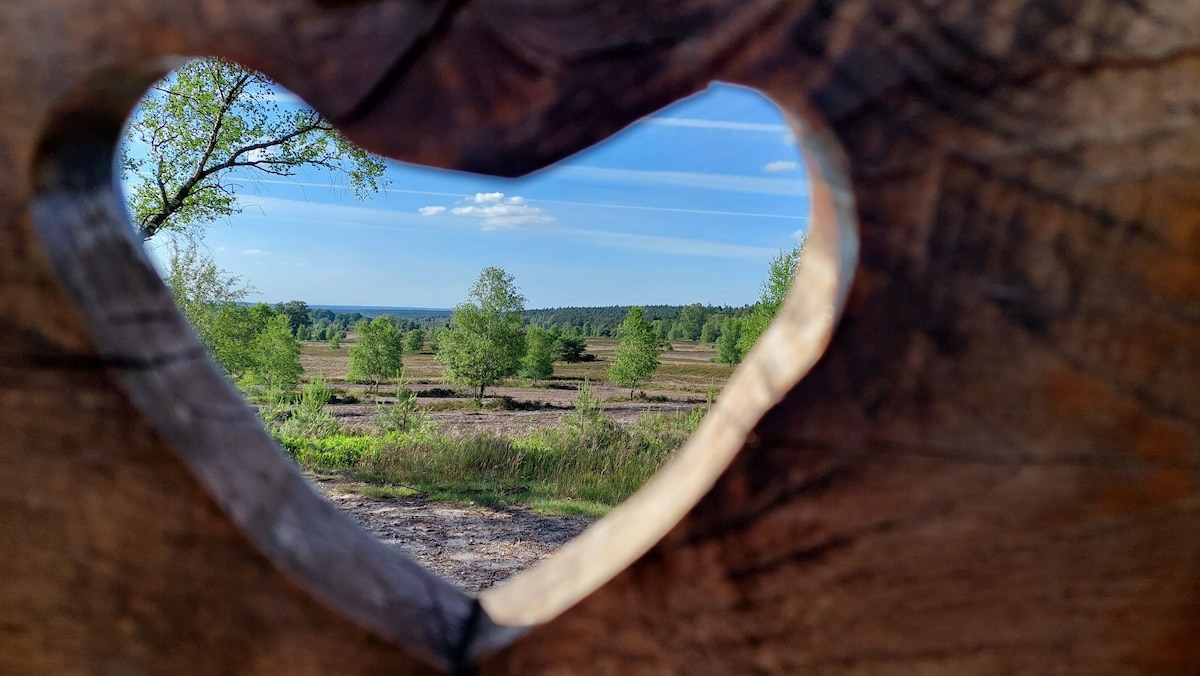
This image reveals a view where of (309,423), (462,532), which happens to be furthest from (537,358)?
(462,532)

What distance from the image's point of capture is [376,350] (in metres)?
23.9

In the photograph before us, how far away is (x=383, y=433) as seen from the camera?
11.2 meters

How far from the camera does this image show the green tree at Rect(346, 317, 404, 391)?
23.8 meters

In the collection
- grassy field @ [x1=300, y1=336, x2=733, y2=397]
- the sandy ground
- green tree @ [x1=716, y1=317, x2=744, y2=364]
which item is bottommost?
the sandy ground

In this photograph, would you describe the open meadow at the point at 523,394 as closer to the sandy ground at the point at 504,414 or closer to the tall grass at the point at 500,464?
the sandy ground at the point at 504,414

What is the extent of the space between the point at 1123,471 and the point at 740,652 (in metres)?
0.34

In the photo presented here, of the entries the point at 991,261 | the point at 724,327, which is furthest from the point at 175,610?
the point at 724,327

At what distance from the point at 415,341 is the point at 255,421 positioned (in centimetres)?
4319

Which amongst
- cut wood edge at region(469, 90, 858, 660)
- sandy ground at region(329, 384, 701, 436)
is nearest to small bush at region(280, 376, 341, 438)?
sandy ground at region(329, 384, 701, 436)

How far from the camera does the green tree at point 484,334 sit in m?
20.5

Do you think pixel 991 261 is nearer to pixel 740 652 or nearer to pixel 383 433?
pixel 740 652

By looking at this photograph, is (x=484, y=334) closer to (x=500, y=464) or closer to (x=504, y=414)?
(x=504, y=414)

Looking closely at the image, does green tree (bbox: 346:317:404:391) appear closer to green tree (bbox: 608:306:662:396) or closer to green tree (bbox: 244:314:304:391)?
green tree (bbox: 244:314:304:391)

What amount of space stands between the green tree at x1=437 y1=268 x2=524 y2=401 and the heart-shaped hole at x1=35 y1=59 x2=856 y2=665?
65.5ft
